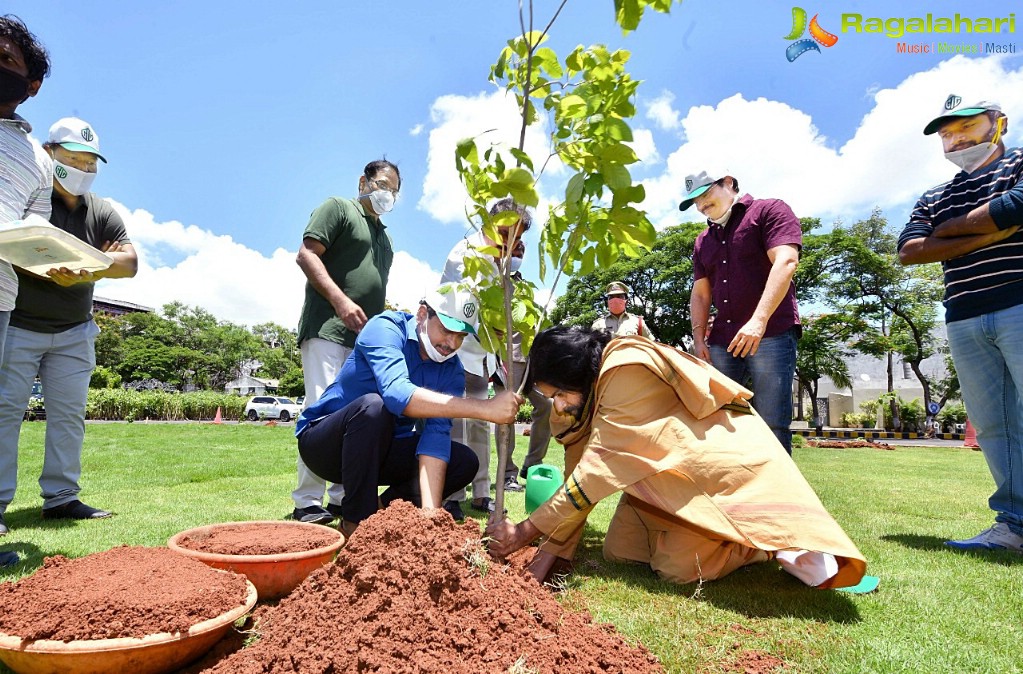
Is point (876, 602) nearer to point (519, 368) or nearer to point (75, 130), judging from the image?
point (519, 368)

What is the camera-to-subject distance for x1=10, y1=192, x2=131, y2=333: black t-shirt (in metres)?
3.67

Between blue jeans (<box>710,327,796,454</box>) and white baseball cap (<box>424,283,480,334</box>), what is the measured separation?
5.88ft

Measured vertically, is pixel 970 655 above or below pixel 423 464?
below

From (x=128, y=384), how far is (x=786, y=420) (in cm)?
5397

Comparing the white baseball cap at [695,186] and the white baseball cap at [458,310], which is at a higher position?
the white baseball cap at [695,186]

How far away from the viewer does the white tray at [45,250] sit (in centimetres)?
248

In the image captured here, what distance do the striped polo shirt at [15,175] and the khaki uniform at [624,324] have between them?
13.4 feet

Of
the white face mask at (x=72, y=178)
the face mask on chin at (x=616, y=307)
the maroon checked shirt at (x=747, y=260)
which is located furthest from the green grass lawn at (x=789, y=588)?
the face mask on chin at (x=616, y=307)

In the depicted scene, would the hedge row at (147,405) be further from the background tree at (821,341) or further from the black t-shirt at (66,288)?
the background tree at (821,341)

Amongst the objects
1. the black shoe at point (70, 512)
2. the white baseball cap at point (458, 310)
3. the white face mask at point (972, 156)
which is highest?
the white face mask at point (972, 156)

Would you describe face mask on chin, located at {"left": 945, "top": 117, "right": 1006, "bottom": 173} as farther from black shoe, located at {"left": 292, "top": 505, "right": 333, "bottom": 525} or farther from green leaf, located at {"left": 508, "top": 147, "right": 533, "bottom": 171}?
black shoe, located at {"left": 292, "top": 505, "right": 333, "bottom": 525}

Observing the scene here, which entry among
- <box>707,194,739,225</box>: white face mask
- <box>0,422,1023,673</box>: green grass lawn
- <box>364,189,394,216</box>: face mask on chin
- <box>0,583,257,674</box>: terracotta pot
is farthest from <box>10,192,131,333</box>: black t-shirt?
<box>707,194,739,225</box>: white face mask

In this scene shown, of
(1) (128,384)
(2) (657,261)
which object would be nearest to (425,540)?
(2) (657,261)

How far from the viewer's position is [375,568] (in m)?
1.80
